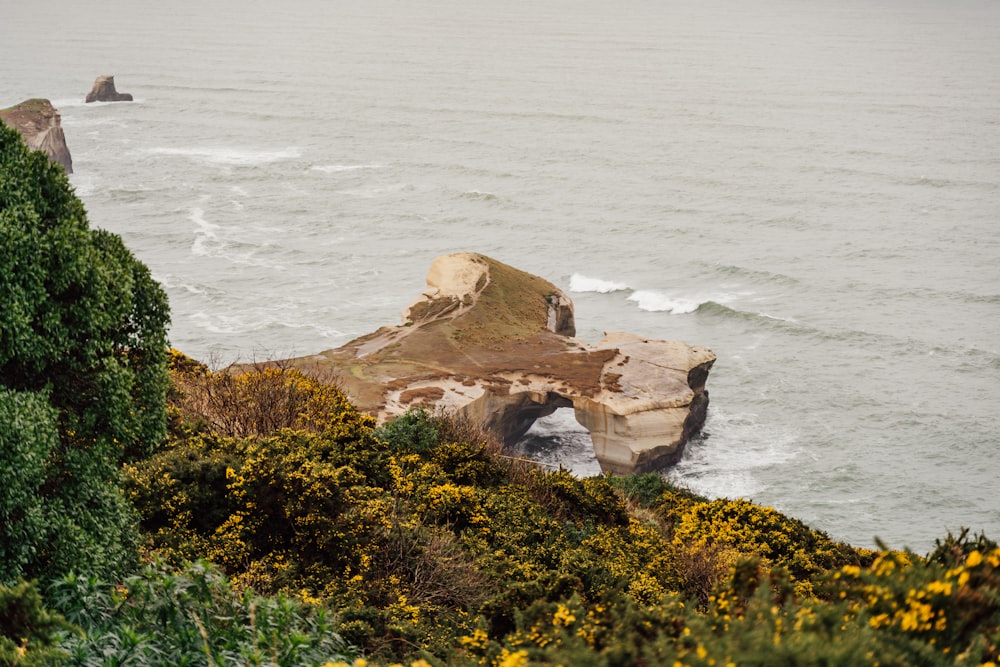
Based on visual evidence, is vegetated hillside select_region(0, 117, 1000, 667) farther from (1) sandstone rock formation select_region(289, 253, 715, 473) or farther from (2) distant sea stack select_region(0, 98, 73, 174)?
(2) distant sea stack select_region(0, 98, 73, 174)

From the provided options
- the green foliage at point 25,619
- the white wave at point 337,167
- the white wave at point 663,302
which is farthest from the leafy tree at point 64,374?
the white wave at point 337,167

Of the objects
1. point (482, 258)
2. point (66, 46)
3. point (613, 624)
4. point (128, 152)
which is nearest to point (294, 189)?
point (128, 152)

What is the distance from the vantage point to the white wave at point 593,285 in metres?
68.9

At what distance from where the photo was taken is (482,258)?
55.9 metres

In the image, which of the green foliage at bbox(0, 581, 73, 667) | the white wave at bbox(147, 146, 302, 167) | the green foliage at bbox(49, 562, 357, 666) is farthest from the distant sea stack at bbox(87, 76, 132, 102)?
the green foliage at bbox(0, 581, 73, 667)

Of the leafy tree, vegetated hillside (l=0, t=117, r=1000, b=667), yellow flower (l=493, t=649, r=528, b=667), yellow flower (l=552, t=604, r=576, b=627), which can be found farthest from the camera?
the leafy tree

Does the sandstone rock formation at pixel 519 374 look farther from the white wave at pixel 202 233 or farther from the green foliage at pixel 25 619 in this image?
the green foliage at pixel 25 619

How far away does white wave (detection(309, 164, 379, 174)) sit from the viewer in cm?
9719

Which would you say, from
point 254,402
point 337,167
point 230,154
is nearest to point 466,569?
point 254,402

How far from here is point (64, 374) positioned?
14.0 meters

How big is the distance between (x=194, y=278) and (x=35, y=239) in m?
56.5

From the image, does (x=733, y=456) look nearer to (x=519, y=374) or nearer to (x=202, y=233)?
(x=519, y=374)

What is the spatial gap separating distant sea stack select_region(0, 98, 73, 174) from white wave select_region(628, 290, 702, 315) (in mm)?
51918

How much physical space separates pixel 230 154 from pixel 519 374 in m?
68.3
